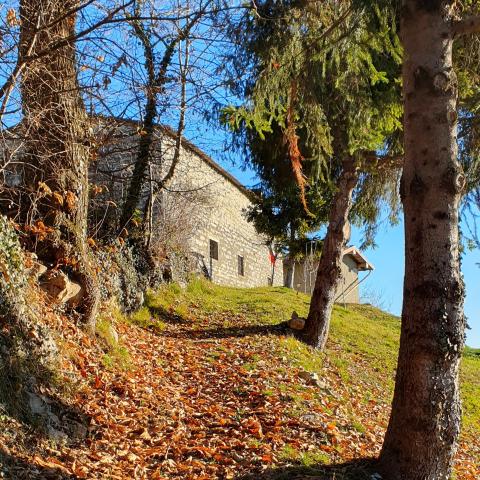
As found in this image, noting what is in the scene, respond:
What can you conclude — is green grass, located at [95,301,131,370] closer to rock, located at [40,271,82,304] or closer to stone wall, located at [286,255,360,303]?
rock, located at [40,271,82,304]

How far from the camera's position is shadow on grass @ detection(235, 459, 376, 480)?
13.7 ft

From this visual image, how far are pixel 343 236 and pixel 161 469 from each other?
653cm

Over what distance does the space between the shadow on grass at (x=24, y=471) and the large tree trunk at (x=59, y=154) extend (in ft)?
9.60

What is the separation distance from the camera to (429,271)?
164 inches

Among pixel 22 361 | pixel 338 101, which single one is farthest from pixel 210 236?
pixel 22 361

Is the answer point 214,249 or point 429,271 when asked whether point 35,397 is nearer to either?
point 429,271

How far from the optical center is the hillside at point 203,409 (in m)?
4.17

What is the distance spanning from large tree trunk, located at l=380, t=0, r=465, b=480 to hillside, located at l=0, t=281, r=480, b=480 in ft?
2.00

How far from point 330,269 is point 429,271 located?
5.60m

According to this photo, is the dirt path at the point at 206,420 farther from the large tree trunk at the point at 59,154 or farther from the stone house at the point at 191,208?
the stone house at the point at 191,208

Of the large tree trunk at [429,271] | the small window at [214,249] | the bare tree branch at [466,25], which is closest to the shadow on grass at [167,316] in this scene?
the large tree trunk at [429,271]

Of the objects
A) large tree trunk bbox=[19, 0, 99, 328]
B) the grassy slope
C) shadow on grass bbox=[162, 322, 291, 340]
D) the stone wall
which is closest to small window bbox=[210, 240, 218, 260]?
the grassy slope

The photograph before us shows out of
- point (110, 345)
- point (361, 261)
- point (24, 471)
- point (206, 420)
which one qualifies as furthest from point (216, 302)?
point (361, 261)

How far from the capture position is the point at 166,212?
13164 millimetres
